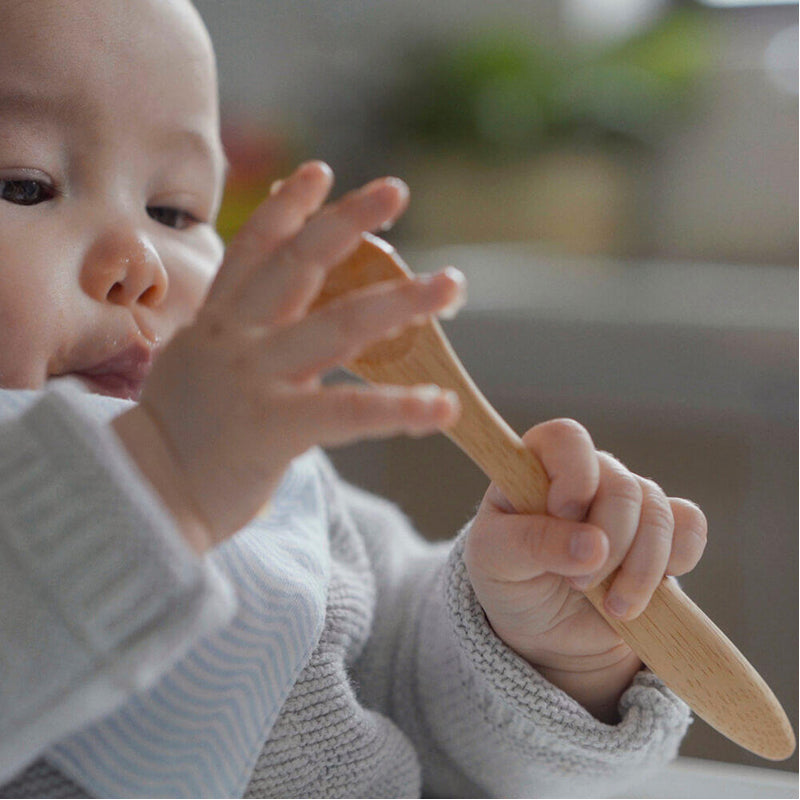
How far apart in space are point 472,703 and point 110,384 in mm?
241

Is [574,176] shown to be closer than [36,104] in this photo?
No

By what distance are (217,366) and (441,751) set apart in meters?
0.34

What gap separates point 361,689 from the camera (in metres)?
0.55

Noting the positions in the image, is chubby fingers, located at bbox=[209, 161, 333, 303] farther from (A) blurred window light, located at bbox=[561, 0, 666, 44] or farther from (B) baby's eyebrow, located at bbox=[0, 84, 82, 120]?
(A) blurred window light, located at bbox=[561, 0, 666, 44]

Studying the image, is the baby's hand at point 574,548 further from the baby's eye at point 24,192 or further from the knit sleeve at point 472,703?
the baby's eye at point 24,192

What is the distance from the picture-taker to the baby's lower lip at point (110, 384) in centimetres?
45

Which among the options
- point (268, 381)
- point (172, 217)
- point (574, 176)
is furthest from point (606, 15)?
point (268, 381)

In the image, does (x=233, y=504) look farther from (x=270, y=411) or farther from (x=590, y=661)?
(x=590, y=661)

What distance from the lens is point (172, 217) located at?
519 millimetres

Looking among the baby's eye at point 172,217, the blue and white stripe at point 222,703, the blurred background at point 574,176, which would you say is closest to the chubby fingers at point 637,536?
the blue and white stripe at point 222,703

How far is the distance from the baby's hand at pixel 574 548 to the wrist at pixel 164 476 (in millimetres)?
138

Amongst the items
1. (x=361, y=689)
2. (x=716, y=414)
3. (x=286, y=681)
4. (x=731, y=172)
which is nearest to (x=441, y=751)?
(x=361, y=689)

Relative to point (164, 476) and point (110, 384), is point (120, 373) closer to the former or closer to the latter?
point (110, 384)

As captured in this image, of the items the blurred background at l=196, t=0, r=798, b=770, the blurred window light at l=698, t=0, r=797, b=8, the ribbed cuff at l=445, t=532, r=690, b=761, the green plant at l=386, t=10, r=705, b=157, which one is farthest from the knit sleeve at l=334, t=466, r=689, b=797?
the blurred window light at l=698, t=0, r=797, b=8
